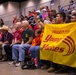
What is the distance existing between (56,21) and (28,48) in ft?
4.13

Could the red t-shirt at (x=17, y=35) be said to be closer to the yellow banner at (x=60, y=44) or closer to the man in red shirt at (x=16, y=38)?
the man in red shirt at (x=16, y=38)

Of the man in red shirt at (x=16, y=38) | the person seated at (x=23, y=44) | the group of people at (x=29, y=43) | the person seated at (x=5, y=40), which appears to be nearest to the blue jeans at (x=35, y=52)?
the group of people at (x=29, y=43)

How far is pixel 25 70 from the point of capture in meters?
5.77

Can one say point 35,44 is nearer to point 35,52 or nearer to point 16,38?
point 35,52

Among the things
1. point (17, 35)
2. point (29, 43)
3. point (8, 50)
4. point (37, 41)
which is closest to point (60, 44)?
point (37, 41)

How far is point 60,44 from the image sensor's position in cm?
510

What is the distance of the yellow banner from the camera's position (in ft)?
15.8

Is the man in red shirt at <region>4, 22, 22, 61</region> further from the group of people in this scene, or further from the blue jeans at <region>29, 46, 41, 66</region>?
the blue jeans at <region>29, 46, 41, 66</region>

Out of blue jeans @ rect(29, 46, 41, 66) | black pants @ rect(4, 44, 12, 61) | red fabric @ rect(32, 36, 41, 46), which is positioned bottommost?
black pants @ rect(4, 44, 12, 61)

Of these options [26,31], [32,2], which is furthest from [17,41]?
[32,2]

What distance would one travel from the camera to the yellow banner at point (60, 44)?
4809mm

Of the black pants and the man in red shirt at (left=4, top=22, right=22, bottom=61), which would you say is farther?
the black pants

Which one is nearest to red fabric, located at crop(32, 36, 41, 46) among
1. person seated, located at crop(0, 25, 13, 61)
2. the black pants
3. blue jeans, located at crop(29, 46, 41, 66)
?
blue jeans, located at crop(29, 46, 41, 66)

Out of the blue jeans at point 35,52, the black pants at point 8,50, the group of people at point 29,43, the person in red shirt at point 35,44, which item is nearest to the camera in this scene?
the group of people at point 29,43
